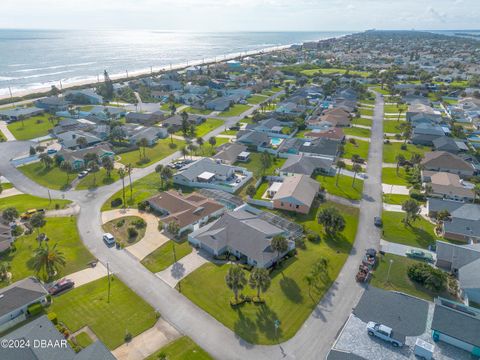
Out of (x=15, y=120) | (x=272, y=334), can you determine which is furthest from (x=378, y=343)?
(x=15, y=120)

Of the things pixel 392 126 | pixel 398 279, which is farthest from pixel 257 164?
pixel 392 126

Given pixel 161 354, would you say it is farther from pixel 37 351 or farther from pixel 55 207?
pixel 55 207

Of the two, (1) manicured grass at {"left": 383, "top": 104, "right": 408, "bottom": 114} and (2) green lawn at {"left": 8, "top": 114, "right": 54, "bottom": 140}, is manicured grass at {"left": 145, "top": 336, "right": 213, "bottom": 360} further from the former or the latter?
(1) manicured grass at {"left": 383, "top": 104, "right": 408, "bottom": 114}

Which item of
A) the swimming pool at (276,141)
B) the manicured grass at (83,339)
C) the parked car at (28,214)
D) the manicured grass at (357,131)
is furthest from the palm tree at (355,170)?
the parked car at (28,214)

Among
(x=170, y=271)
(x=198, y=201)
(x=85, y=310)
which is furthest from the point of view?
(x=198, y=201)

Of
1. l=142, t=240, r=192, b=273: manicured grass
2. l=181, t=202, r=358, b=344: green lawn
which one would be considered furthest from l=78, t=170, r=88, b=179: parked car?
l=181, t=202, r=358, b=344: green lawn
